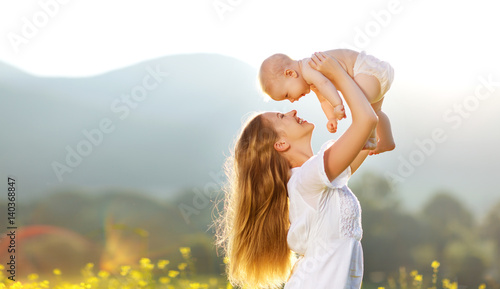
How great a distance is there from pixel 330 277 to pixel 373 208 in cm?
433

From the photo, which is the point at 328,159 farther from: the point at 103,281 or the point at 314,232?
the point at 103,281

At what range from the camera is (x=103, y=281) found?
397 cm

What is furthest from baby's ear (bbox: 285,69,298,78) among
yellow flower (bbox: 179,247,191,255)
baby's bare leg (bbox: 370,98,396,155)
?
yellow flower (bbox: 179,247,191,255)

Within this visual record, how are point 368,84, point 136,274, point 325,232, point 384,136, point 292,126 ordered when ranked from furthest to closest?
point 136,274 < point 384,136 < point 292,126 < point 368,84 < point 325,232

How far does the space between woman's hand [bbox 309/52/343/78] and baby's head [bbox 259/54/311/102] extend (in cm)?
15

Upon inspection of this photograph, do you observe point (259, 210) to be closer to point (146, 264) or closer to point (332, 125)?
point (332, 125)

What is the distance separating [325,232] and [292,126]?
53 centimetres

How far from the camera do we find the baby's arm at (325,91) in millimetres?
2210

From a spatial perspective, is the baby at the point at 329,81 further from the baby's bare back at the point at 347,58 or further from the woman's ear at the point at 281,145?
the woman's ear at the point at 281,145

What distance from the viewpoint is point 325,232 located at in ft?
7.36

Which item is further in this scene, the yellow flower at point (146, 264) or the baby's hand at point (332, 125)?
the yellow flower at point (146, 264)

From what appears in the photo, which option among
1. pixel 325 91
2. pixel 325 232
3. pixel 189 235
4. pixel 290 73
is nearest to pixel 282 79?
pixel 290 73

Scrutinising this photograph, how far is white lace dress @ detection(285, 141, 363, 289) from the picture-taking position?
2.21 m

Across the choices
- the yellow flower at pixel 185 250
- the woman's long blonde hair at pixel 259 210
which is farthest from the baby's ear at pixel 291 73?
the yellow flower at pixel 185 250
